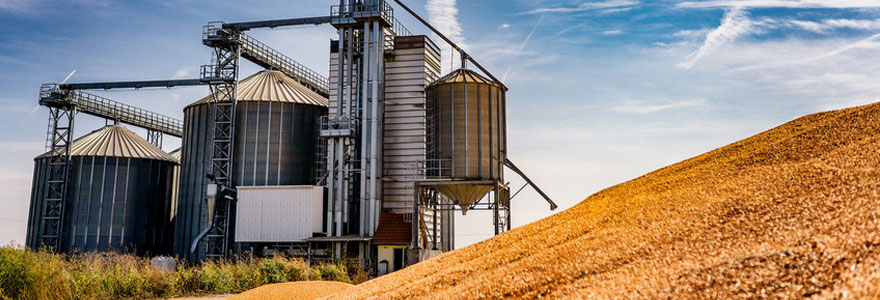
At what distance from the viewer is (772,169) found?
7.12 meters

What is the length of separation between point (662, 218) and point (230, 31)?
3172cm

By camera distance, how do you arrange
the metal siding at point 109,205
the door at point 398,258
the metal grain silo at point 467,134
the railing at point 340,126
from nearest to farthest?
the door at point 398,258 < the metal grain silo at point 467,134 < the railing at point 340,126 < the metal siding at point 109,205

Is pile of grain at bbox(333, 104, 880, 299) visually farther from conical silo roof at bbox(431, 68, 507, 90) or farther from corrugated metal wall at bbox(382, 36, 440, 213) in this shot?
corrugated metal wall at bbox(382, 36, 440, 213)

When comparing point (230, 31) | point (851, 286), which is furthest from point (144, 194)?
point (851, 286)

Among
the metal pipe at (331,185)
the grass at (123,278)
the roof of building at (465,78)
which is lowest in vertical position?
the grass at (123,278)

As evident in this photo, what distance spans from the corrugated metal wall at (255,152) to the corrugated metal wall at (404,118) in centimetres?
572

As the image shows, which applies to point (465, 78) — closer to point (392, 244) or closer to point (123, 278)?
point (392, 244)

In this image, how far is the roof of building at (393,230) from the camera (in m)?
26.8

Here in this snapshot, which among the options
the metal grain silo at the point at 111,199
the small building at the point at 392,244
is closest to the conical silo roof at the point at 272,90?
the metal grain silo at the point at 111,199

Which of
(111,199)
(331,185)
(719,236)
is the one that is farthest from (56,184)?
(719,236)

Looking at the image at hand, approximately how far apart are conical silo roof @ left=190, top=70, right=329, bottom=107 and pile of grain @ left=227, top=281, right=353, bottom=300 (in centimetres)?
2141

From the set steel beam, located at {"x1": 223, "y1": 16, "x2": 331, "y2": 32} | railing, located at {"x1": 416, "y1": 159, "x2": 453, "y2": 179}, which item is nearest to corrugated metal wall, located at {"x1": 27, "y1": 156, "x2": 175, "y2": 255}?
steel beam, located at {"x1": 223, "y1": 16, "x2": 331, "y2": 32}

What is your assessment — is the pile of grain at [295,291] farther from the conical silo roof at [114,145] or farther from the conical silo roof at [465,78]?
the conical silo roof at [114,145]

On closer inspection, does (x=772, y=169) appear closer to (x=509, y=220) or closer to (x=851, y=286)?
(x=851, y=286)
